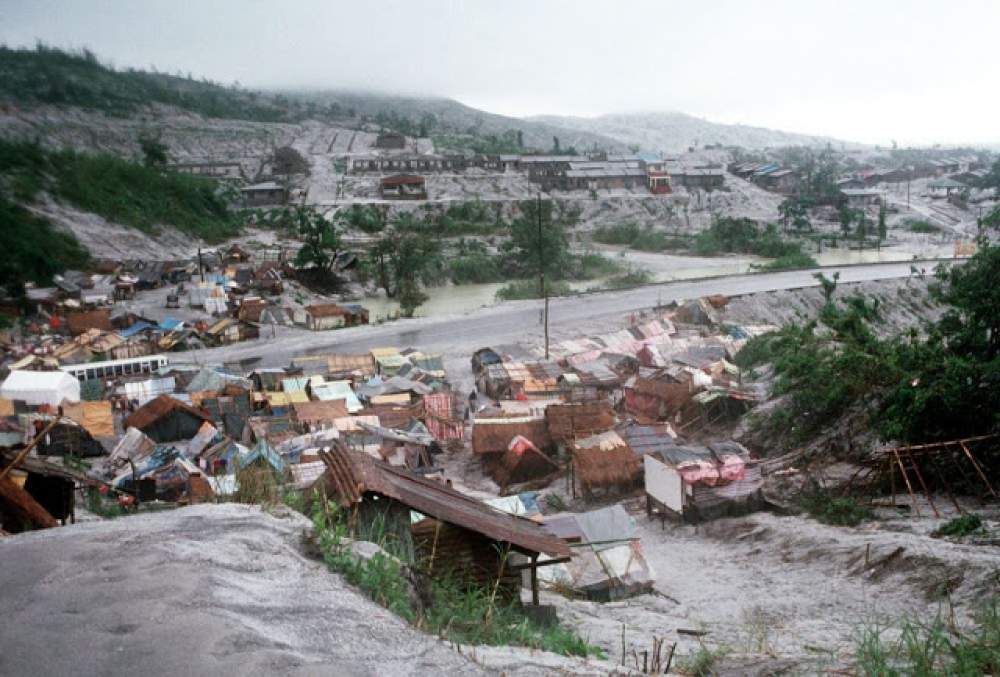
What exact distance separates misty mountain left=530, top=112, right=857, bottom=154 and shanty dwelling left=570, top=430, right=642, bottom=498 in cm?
13443

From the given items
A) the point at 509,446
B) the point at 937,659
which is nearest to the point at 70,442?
the point at 509,446

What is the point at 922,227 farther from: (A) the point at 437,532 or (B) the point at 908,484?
(A) the point at 437,532

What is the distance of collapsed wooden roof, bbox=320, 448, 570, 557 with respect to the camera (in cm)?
516

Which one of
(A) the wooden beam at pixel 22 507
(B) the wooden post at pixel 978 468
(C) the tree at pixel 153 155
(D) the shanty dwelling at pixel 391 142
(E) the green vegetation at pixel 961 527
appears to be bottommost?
(E) the green vegetation at pixel 961 527

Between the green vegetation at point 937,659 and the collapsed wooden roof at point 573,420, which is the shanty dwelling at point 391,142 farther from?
the green vegetation at point 937,659

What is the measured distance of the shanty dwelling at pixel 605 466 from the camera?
1270cm

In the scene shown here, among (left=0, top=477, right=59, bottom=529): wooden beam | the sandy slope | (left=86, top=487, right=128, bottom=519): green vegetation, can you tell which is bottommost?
(left=86, top=487, right=128, bottom=519): green vegetation

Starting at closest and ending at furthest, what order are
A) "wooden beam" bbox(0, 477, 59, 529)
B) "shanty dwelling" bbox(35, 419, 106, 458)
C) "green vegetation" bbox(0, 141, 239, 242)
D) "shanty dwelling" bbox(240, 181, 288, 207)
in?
"wooden beam" bbox(0, 477, 59, 529)
"shanty dwelling" bbox(35, 419, 106, 458)
"green vegetation" bbox(0, 141, 239, 242)
"shanty dwelling" bbox(240, 181, 288, 207)

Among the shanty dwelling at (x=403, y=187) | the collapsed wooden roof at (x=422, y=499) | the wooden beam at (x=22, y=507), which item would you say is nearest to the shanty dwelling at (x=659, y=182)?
the shanty dwelling at (x=403, y=187)

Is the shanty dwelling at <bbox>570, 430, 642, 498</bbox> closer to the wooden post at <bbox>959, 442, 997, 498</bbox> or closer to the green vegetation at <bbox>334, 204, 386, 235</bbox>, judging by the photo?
the wooden post at <bbox>959, 442, 997, 498</bbox>

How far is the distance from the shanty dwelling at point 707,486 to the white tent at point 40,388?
13372mm

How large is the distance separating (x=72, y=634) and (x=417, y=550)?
8.49 ft

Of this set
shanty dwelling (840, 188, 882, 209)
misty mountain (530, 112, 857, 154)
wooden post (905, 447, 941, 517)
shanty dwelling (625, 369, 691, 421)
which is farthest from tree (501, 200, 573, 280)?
misty mountain (530, 112, 857, 154)

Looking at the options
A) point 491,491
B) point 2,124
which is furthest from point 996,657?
point 2,124
